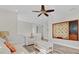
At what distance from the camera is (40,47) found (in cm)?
219

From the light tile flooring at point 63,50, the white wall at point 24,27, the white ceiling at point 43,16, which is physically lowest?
the light tile flooring at point 63,50

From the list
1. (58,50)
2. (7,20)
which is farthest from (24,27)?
(58,50)

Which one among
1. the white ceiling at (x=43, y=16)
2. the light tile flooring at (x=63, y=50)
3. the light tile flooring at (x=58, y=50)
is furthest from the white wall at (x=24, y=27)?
the light tile flooring at (x=63, y=50)

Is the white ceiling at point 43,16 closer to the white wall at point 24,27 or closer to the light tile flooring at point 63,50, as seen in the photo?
the white wall at point 24,27

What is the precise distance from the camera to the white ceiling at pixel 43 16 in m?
2.14

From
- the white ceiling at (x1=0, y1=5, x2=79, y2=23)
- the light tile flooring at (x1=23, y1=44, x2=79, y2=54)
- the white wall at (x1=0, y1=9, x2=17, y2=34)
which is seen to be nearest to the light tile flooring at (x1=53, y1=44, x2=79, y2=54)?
the light tile flooring at (x1=23, y1=44, x2=79, y2=54)

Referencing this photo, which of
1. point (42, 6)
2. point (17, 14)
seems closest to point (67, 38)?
point (42, 6)

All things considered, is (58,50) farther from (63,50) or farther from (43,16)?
(43,16)

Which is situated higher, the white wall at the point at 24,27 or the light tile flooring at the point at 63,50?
the white wall at the point at 24,27

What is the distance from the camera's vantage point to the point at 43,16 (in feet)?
7.07

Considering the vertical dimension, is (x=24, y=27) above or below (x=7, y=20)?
below

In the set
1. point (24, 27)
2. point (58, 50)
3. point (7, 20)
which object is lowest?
point (58, 50)

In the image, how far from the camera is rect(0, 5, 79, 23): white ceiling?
2.14m

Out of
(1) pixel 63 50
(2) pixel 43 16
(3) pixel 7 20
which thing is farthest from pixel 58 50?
(3) pixel 7 20
